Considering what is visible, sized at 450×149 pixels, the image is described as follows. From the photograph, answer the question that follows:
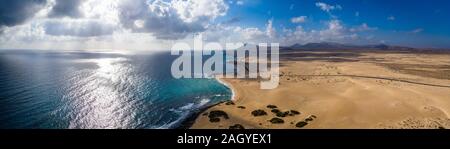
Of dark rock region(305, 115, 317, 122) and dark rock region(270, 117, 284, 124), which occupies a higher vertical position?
dark rock region(305, 115, 317, 122)

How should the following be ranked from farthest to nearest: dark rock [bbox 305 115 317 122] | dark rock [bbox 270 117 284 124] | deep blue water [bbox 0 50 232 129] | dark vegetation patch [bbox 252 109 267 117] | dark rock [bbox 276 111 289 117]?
dark vegetation patch [bbox 252 109 267 117], dark rock [bbox 276 111 289 117], deep blue water [bbox 0 50 232 129], dark rock [bbox 305 115 317 122], dark rock [bbox 270 117 284 124]

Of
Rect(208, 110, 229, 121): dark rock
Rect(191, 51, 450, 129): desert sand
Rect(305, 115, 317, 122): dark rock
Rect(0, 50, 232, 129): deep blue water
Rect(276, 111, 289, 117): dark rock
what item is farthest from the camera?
Rect(208, 110, 229, 121): dark rock

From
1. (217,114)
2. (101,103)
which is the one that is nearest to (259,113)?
(217,114)

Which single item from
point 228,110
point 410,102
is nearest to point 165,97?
point 228,110

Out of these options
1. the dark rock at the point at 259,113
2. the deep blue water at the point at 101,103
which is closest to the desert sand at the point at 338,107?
the dark rock at the point at 259,113

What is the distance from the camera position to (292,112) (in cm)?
5725

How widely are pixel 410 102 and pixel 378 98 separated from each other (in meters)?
5.82

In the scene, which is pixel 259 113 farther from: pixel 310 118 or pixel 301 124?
pixel 301 124

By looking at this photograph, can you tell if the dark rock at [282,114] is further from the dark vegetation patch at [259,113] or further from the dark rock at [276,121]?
the dark rock at [276,121]

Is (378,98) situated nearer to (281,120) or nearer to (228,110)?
(281,120)

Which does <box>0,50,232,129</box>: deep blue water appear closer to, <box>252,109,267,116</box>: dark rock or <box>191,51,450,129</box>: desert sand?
<box>191,51,450,129</box>: desert sand

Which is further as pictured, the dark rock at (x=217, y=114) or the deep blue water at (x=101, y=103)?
the dark rock at (x=217, y=114)

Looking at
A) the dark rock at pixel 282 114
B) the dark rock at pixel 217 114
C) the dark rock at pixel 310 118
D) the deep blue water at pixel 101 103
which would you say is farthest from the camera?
the dark rock at pixel 217 114

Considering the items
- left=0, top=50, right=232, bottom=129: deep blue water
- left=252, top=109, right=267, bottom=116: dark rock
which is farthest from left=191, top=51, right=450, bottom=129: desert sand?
left=0, top=50, right=232, bottom=129: deep blue water
